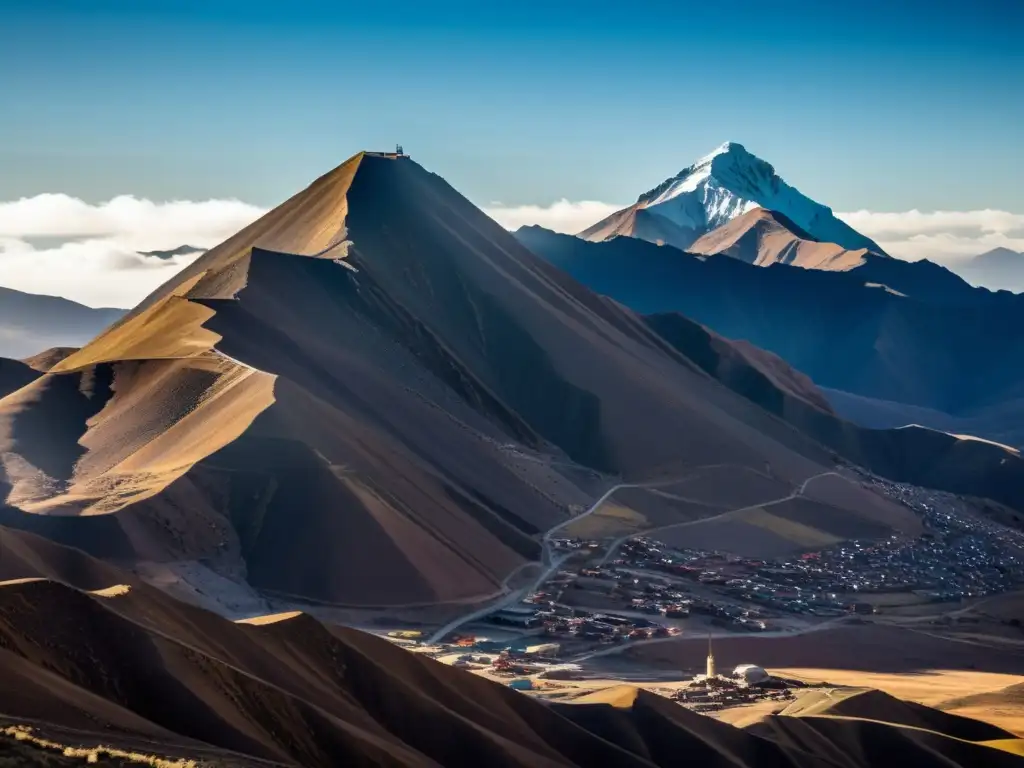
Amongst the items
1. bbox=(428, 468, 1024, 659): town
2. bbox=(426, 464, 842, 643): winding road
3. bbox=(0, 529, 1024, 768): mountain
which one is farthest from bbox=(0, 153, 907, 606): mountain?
bbox=(0, 529, 1024, 768): mountain

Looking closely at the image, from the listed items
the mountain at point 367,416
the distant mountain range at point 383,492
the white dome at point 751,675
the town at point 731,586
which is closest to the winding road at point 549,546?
the distant mountain range at point 383,492

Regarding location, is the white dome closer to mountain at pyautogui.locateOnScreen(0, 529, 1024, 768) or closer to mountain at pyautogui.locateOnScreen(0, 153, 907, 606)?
mountain at pyautogui.locateOnScreen(0, 529, 1024, 768)

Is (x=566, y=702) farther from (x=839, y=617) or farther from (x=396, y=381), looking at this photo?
(x=396, y=381)

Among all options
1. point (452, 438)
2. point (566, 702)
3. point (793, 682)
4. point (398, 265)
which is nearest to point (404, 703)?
point (566, 702)

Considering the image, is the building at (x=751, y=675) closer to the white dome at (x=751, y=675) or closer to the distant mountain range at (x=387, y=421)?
the white dome at (x=751, y=675)

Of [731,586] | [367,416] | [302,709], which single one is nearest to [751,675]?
[731,586]
